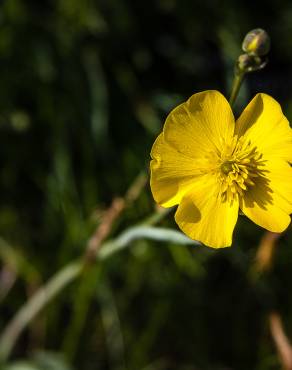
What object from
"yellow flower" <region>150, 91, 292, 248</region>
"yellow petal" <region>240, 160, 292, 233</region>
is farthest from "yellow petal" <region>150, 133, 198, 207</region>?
"yellow petal" <region>240, 160, 292, 233</region>

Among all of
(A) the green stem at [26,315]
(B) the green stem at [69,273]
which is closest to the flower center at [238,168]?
(B) the green stem at [69,273]

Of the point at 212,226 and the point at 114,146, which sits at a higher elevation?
the point at 212,226

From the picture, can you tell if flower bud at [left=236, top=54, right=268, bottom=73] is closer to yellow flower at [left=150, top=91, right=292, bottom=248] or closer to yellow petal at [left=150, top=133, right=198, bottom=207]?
yellow flower at [left=150, top=91, right=292, bottom=248]

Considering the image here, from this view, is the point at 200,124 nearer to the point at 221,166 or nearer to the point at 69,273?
the point at 221,166

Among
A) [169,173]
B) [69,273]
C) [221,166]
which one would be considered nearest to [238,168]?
[221,166]

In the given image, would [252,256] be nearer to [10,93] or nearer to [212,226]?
[212,226]

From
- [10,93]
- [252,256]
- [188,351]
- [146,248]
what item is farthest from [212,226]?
[10,93]
